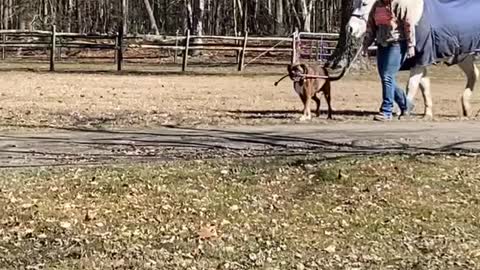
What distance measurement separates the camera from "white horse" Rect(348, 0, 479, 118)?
12695mm

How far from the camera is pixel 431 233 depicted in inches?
257

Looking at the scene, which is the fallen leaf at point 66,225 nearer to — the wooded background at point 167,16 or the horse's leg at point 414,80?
the horse's leg at point 414,80

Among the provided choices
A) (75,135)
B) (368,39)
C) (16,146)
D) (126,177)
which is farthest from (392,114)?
(126,177)

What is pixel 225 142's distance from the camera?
412 inches

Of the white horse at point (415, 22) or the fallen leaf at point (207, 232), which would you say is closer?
the fallen leaf at point (207, 232)

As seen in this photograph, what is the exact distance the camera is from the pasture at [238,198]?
19.5ft

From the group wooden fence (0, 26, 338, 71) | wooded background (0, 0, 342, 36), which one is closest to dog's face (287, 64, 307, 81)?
wooden fence (0, 26, 338, 71)

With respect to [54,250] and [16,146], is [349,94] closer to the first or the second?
[16,146]

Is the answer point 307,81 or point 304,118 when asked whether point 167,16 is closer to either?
point 304,118

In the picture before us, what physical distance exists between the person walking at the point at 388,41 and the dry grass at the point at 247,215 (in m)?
4.49

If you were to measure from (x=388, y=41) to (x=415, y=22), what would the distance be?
435 millimetres

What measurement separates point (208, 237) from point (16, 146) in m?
4.35

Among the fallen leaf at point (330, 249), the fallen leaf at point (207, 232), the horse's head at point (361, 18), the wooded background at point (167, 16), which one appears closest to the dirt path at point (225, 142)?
the horse's head at point (361, 18)

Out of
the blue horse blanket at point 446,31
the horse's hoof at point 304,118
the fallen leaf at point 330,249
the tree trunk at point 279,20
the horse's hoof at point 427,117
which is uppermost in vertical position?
the tree trunk at point 279,20
